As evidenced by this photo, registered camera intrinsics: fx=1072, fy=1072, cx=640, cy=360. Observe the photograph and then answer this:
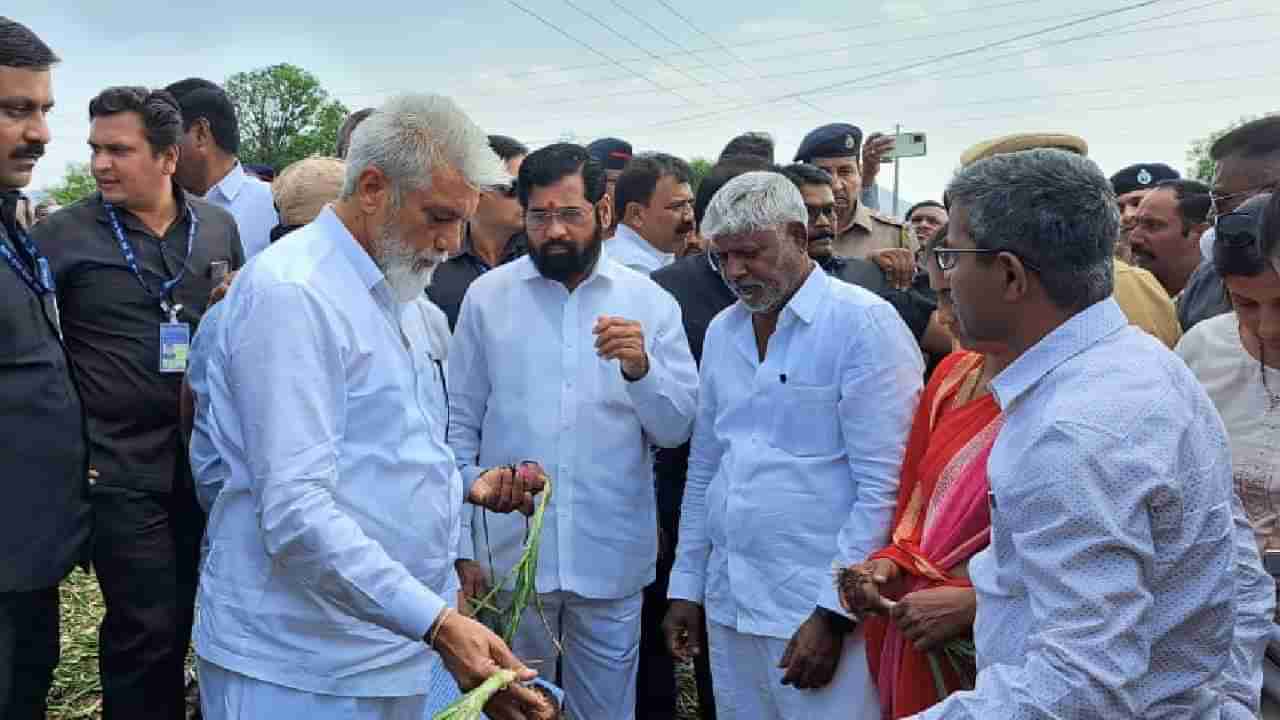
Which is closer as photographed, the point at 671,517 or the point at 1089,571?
the point at 1089,571

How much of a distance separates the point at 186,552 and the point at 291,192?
147 cm

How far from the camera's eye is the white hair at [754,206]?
11.5 ft

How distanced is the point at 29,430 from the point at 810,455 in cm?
241

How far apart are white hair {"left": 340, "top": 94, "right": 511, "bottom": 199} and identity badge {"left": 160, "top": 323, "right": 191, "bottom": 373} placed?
5.43 feet

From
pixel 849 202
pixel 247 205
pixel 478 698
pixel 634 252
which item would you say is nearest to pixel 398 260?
pixel 478 698

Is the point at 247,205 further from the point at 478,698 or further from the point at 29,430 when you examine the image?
the point at 478,698

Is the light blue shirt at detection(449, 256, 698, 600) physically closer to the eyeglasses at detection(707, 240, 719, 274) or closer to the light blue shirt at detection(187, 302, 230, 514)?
the eyeglasses at detection(707, 240, 719, 274)

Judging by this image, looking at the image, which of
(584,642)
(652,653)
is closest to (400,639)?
(584,642)

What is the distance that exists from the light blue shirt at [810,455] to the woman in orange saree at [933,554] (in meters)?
0.13

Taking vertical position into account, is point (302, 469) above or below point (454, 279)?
below

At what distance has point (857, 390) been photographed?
332 centimetres

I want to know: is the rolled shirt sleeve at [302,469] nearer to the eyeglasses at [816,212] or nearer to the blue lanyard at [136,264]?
the blue lanyard at [136,264]

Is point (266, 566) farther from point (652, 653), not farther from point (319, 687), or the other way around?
point (652, 653)

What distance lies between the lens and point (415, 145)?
103 inches
